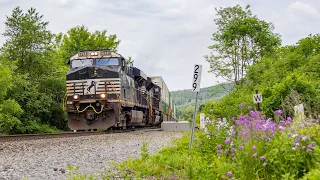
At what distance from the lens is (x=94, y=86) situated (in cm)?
1748

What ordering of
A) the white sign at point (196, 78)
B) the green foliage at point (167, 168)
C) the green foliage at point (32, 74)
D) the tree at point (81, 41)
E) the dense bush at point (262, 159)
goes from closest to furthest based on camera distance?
the dense bush at point (262, 159) → the green foliage at point (167, 168) → the white sign at point (196, 78) → the green foliage at point (32, 74) → the tree at point (81, 41)

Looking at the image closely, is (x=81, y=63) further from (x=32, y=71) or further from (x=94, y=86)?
(x=32, y=71)

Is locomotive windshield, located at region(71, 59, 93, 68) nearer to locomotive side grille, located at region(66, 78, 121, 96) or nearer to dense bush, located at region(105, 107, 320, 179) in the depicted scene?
locomotive side grille, located at region(66, 78, 121, 96)

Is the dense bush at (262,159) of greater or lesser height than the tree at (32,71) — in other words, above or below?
below

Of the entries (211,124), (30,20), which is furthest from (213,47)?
(211,124)

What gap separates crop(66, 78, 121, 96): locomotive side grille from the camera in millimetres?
17344

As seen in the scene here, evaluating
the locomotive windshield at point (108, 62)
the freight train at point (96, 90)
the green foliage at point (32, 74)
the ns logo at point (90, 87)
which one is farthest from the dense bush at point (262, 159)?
the green foliage at point (32, 74)

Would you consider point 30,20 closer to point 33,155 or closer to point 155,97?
point 155,97

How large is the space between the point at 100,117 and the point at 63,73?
57.6ft

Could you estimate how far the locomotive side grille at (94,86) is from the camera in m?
17.3

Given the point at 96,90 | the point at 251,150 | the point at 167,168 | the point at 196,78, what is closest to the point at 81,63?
the point at 96,90

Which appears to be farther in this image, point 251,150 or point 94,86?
point 94,86

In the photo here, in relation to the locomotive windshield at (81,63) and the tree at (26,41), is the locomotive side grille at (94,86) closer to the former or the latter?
the locomotive windshield at (81,63)

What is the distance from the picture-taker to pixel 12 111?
25672 mm
